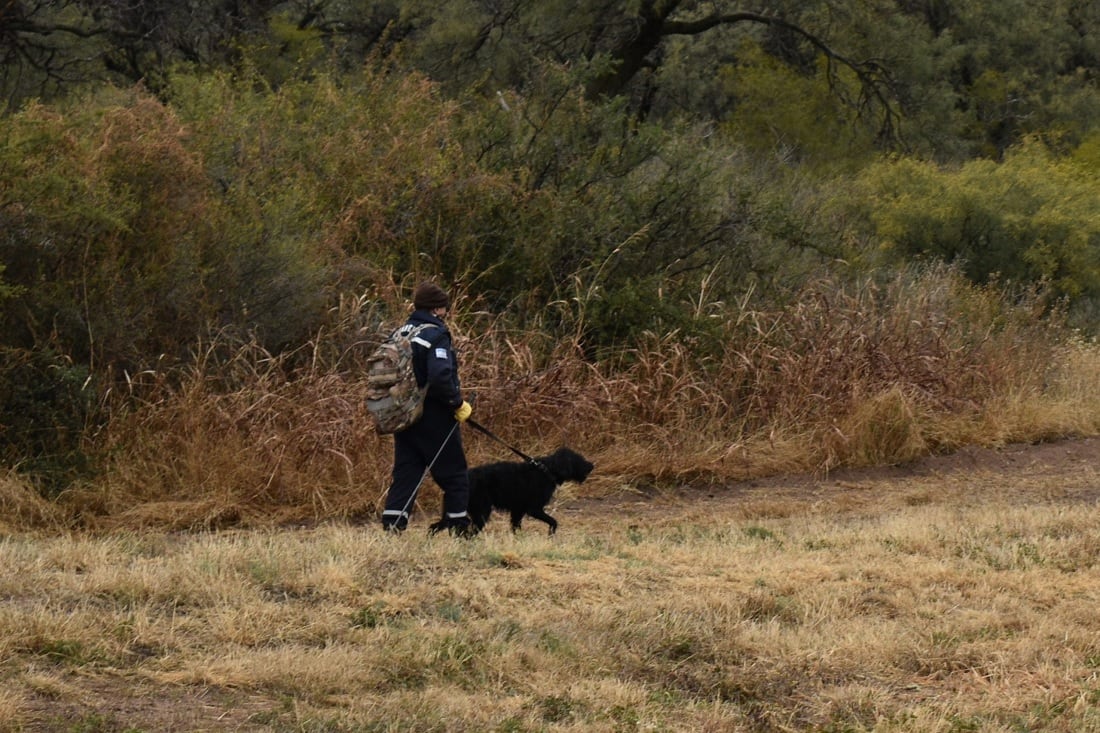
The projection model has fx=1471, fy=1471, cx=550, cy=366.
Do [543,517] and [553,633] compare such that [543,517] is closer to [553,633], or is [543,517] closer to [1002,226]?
[553,633]

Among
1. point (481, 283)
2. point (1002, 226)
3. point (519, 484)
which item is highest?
point (1002, 226)

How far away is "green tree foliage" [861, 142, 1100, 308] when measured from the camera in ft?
69.4

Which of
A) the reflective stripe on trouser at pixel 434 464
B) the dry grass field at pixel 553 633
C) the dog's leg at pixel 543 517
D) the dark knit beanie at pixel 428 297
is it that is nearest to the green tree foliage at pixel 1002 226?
the dog's leg at pixel 543 517

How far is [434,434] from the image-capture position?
29.7 feet

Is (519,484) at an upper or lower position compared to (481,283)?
lower

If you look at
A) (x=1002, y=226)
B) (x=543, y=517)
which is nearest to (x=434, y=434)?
(x=543, y=517)

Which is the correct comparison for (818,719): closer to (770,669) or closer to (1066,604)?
(770,669)

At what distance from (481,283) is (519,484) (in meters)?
5.52

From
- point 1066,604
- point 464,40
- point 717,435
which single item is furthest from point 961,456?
point 464,40

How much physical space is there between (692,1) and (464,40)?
15.6 ft

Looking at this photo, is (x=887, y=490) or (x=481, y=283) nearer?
(x=887, y=490)

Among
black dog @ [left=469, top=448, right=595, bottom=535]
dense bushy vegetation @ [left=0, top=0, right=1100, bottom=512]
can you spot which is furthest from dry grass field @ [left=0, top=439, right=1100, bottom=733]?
dense bushy vegetation @ [left=0, top=0, right=1100, bottom=512]

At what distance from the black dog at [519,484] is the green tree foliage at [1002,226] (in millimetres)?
12220

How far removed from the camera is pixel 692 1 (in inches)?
1098
